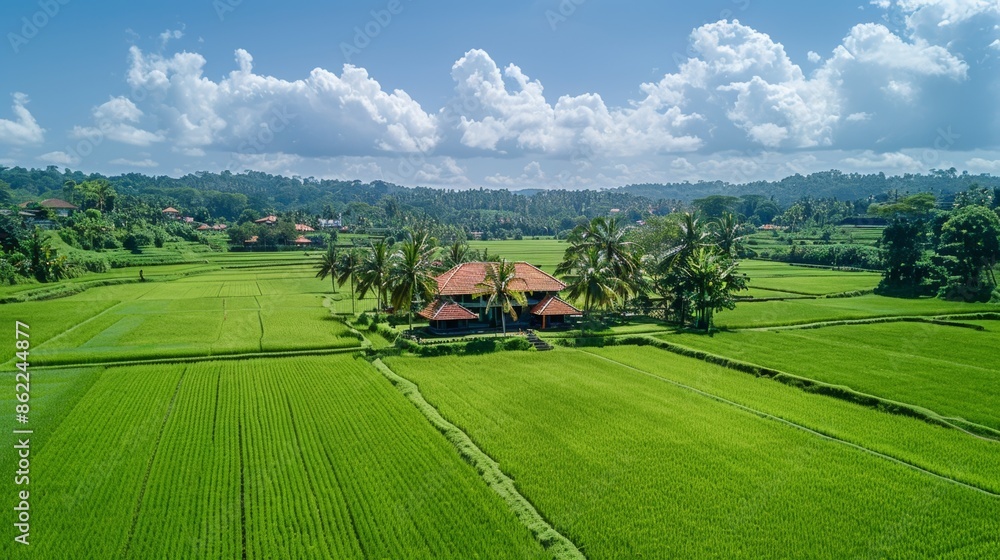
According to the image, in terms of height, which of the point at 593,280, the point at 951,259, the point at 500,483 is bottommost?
the point at 500,483

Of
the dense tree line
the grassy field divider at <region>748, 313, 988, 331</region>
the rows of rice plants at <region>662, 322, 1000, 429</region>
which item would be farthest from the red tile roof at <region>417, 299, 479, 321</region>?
the dense tree line

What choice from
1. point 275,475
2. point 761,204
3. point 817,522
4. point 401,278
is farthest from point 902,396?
point 761,204

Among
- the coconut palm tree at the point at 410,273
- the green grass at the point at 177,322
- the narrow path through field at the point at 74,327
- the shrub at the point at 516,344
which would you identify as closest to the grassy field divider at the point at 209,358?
the green grass at the point at 177,322

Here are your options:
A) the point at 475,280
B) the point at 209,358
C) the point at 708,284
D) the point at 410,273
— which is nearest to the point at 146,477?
the point at 209,358

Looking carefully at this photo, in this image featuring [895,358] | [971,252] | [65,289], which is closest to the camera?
[895,358]

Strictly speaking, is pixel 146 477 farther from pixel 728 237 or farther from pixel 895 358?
pixel 728 237

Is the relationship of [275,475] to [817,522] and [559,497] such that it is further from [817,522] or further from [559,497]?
[817,522]

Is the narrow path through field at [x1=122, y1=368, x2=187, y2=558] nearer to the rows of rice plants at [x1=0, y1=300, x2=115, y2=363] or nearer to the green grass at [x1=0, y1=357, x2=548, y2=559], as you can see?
the green grass at [x1=0, y1=357, x2=548, y2=559]

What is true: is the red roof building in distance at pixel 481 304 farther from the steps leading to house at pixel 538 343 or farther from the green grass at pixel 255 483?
the green grass at pixel 255 483
